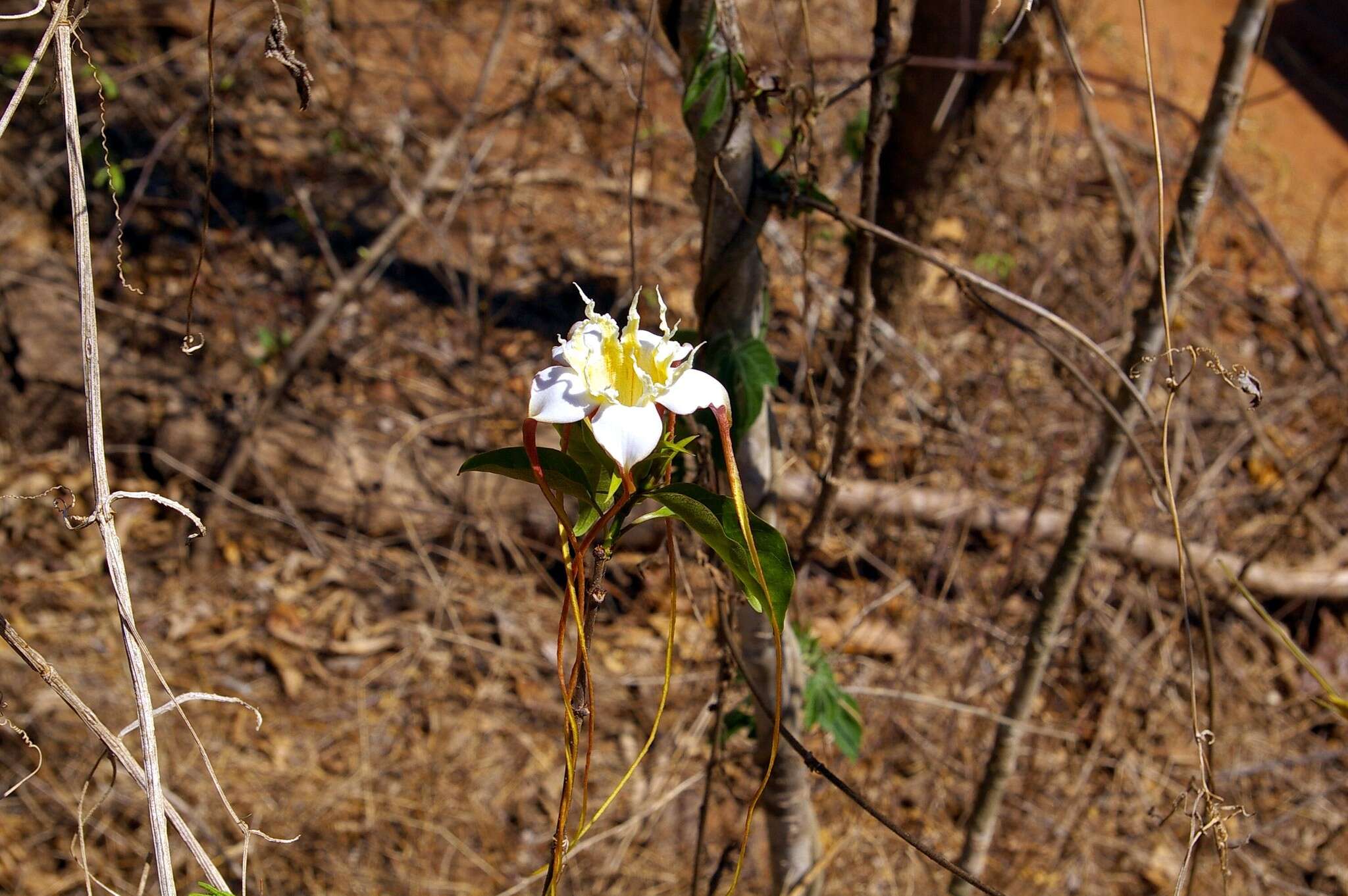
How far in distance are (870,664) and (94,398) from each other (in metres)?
2.17

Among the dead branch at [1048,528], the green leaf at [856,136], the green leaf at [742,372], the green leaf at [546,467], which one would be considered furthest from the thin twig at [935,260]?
the dead branch at [1048,528]

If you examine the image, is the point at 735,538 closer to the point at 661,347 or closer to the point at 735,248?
the point at 661,347

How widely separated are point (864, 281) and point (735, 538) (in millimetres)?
648

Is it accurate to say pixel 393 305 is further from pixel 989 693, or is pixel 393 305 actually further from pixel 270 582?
pixel 989 693

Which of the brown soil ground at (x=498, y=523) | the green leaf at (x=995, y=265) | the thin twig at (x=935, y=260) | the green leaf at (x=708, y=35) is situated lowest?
the brown soil ground at (x=498, y=523)

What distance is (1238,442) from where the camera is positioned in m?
3.14

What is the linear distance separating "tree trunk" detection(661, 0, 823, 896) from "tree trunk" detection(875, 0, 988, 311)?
1449 mm

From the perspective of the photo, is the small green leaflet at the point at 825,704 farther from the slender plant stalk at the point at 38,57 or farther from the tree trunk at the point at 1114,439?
the slender plant stalk at the point at 38,57

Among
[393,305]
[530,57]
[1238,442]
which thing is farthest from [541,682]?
[530,57]

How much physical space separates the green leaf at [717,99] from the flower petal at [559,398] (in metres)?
0.42

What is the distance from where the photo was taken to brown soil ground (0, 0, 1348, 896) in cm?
231

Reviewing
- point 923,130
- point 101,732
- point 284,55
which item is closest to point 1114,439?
point 284,55

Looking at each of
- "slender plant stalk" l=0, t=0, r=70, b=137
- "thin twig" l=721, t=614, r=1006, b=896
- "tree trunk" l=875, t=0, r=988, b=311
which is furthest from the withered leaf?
"tree trunk" l=875, t=0, r=988, b=311

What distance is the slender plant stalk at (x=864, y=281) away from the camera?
119 centimetres
